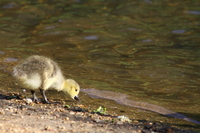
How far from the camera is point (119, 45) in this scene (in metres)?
11.8

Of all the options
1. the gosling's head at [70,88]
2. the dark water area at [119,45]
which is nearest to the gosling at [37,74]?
the gosling's head at [70,88]

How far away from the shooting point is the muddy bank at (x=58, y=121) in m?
5.00

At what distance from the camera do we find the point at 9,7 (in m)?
15.9

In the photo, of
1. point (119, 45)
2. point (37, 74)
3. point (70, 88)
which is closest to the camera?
point (37, 74)

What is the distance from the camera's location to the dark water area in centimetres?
831

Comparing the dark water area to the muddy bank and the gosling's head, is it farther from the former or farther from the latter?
the muddy bank

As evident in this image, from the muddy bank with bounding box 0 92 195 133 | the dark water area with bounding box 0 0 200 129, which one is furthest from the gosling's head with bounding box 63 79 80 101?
the muddy bank with bounding box 0 92 195 133

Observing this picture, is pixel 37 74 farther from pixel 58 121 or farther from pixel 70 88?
pixel 58 121

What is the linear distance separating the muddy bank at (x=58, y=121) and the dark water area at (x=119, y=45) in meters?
1.01

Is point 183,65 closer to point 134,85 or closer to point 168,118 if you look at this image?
point 134,85

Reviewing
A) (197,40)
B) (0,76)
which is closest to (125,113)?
(0,76)

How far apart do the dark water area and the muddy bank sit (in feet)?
3.31

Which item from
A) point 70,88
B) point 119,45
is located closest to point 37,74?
point 70,88

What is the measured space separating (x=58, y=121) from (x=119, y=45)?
6627mm
